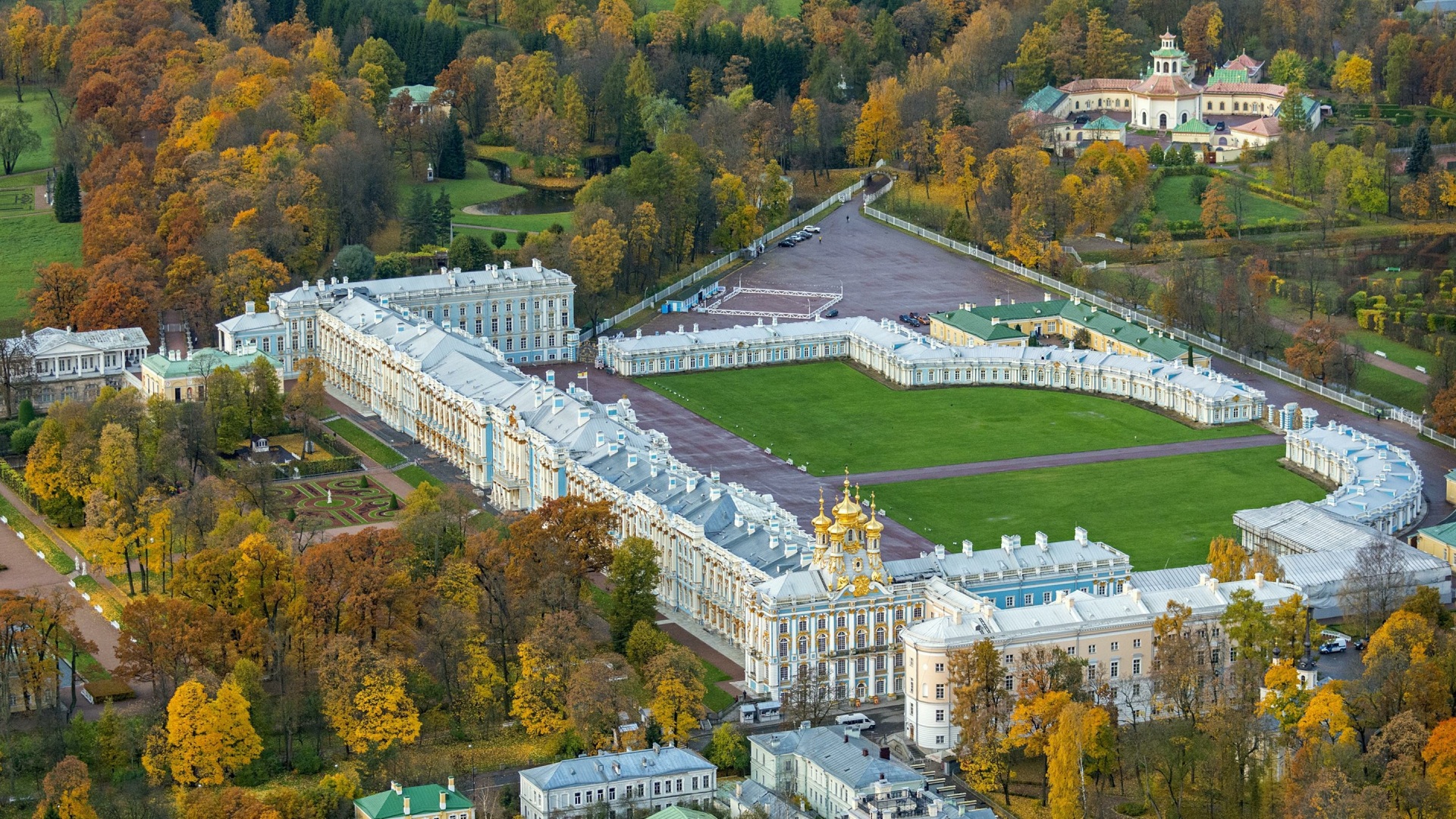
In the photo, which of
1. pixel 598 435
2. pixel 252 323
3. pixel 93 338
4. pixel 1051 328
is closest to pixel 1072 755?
pixel 598 435

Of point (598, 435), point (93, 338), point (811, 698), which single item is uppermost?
point (598, 435)

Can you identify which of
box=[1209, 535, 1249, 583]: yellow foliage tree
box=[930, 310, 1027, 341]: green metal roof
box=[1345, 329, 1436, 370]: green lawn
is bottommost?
box=[1345, 329, 1436, 370]: green lawn

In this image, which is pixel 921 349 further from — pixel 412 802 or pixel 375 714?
pixel 412 802

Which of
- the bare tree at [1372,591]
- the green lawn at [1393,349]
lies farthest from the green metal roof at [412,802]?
the green lawn at [1393,349]

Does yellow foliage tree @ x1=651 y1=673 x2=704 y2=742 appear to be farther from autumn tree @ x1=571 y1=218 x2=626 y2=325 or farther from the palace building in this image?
autumn tree @ x1=571 y1=218 x2=626 y2=325

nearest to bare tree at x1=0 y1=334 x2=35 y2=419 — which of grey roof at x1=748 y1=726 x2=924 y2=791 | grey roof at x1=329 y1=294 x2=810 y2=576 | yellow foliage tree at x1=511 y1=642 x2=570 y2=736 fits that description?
grey roof at x1=329 y1=294 x2=810 y2=576

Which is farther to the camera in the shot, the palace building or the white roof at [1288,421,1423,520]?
the palace building

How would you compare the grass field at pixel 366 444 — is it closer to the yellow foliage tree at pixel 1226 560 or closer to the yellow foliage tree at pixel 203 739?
the yellow foliage tree at pixel 203 739
